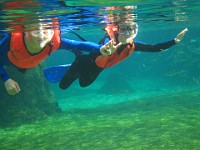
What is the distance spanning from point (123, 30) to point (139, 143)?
16.3 feet

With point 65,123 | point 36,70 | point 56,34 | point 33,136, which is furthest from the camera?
point 36,70

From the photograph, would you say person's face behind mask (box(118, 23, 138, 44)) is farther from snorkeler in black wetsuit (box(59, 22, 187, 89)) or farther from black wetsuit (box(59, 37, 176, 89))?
black wetsuit (box(59, 37, 176, 89))

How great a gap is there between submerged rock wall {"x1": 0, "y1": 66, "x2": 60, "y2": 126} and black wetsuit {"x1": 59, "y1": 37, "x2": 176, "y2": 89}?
858 cm

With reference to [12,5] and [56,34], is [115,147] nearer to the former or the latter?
[56,34]

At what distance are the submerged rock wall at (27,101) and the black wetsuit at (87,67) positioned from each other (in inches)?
338

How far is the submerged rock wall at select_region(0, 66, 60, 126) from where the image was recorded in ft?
57.4

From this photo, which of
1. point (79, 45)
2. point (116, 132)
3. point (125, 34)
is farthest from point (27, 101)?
point (125, 34)

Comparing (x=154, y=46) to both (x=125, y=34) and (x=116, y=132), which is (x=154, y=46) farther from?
(x=116, y=132)

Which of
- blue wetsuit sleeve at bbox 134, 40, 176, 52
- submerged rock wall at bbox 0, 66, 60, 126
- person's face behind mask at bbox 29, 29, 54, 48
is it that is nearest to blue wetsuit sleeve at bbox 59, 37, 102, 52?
person's face behind mask at bbox 29, 29, 54, 48

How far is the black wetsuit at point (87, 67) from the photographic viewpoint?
9.69 meters

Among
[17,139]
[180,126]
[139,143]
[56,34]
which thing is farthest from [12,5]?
[180,126]

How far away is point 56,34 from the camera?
850 centimetres

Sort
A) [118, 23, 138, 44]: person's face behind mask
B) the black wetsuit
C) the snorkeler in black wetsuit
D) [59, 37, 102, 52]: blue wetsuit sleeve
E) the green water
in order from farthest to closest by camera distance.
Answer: the green water < the black wetsuit < the snorkeler in black wetsuit < [118, 23, 138, 44]: person's face behind mask < [59, 37, 102, 52]: blue wetsuit sleeve

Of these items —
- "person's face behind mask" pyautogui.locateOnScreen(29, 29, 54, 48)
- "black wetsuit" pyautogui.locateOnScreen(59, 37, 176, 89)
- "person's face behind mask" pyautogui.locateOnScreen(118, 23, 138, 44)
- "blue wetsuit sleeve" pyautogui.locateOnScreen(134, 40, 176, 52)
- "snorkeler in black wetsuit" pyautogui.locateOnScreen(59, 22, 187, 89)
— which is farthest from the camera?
"black wetsuit" pyautogui.locateOnScreen(59, 37, 176, 89)
